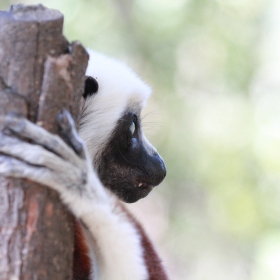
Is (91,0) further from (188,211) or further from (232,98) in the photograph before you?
(188,211)

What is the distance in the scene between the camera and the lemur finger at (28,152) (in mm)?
1848

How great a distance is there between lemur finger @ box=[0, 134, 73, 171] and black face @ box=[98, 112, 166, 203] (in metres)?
1.24

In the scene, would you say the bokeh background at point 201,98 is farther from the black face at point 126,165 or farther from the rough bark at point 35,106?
the rough bark at point 35,106

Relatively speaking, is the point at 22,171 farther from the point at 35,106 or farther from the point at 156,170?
the point at 156,170

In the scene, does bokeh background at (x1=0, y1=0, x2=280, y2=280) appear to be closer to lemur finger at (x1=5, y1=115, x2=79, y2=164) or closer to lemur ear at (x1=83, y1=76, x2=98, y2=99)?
lemur ear at (x1=83, y1=76, x2=98, y2=99)

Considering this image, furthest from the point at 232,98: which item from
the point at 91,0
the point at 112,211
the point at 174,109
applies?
the point at 112,211

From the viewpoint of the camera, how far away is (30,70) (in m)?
1.92

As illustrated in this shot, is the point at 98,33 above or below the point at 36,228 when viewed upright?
below

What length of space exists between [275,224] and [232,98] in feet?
8.89

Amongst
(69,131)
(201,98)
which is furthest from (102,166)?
(201,98)

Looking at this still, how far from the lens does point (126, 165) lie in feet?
10.5

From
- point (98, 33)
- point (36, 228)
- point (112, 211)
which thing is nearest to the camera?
point (36, 228)

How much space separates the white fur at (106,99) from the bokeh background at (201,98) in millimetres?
6121

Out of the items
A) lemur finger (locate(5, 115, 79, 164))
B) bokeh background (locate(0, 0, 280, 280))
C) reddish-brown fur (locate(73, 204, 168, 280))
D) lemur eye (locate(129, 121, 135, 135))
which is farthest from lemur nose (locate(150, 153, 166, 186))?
bokeh background (locate(0, 0, 280, 280))
